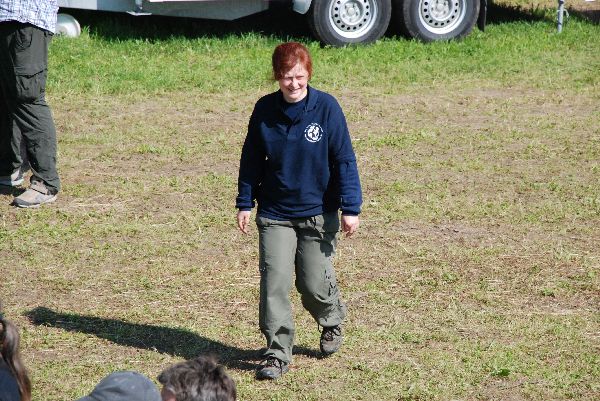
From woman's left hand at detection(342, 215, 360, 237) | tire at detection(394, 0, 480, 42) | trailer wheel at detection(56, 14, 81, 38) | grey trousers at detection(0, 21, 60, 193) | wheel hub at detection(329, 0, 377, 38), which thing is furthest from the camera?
tire at detection(394, 0, 480, 42)

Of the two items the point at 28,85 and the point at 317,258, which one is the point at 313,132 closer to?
the point at 317,258

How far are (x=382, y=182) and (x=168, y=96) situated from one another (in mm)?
3042

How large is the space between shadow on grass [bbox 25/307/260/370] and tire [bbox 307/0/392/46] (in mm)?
6651

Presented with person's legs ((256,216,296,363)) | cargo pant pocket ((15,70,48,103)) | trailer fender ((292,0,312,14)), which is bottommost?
person's legs ((256,216,296,363))

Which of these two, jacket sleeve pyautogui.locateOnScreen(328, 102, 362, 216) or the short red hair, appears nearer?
the short red hair

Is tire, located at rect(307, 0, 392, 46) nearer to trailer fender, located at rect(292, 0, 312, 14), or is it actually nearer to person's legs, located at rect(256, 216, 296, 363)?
trailer fender, located at rect(292, 0, 312, 14)

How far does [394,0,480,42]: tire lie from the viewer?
1225 centimetres

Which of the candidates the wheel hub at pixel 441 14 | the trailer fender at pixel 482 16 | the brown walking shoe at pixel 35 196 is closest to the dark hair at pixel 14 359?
the brown walking shoe at pixel 35 196

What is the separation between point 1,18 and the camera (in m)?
7.15

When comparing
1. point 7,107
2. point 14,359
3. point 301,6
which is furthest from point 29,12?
point 301,6

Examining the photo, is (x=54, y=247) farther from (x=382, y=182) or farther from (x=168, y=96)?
(x=168, y=96)

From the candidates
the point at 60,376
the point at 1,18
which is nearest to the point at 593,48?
the point at 1,18

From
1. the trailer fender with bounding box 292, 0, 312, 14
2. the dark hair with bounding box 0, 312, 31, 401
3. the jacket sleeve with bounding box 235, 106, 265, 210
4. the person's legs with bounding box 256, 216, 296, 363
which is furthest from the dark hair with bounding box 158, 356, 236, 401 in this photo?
the trailer fender with bounding box 292, 0, 312, 14

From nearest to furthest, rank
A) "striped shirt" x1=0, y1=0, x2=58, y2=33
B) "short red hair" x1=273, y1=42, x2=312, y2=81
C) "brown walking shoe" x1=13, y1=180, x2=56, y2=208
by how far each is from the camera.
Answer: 1. "short red hair" x1=273, y1=42, x2=312, y2=81
2. "striped shirt" x1=0, y1=0, x2=58, y2=33
3. "brown walking shoe" x1=13, y1=180, x2=56, y2=208
